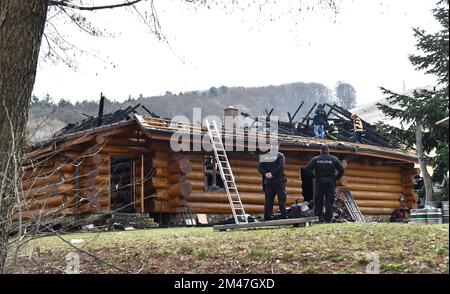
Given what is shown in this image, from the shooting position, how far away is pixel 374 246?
727cm

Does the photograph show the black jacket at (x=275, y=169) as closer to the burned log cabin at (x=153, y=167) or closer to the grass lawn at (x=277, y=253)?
the grass lawn at (x=277, y=253)

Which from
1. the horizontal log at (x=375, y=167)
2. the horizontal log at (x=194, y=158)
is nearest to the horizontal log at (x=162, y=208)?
the horizontal log at (x=194, y=158)

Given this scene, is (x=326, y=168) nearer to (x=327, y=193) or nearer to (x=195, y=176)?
(x=327, y=193)

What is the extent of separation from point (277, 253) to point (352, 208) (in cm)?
1360

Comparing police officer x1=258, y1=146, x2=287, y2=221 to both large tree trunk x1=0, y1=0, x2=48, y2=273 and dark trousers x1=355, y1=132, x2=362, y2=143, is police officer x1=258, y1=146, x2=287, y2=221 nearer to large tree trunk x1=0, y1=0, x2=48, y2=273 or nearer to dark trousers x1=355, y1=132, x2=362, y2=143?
large tree trunk x1=0, y1=0, x2=48, y2=273

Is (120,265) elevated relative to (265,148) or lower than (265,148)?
lower

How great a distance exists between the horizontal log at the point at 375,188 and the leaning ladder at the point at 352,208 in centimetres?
41

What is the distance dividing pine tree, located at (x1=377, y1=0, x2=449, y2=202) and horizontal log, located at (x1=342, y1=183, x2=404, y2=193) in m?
9.20

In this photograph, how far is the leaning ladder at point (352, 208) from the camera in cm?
1991

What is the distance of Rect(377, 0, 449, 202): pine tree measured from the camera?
5761 mm

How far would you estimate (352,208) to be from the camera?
806 inches
